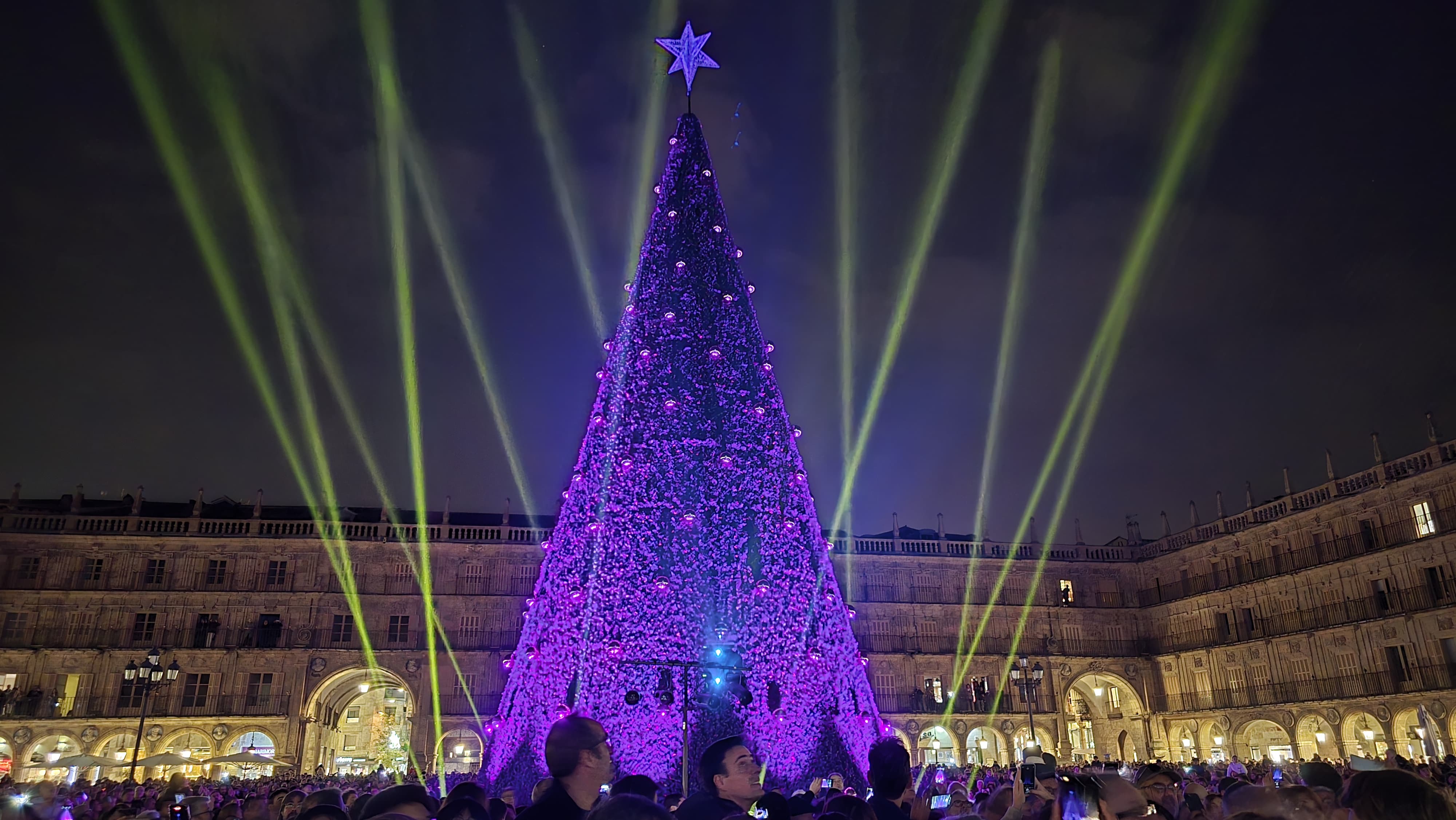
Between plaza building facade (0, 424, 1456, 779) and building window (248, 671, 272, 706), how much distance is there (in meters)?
0.12

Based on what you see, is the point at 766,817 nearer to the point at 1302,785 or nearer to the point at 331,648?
the point at 1302,785

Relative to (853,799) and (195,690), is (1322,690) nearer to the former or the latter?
(853,799)

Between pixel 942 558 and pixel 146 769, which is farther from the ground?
pixel 942 558

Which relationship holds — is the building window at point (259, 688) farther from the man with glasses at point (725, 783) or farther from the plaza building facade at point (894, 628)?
the man with glasses at point (725, 783)

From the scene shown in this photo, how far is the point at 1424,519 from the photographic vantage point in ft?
88.3

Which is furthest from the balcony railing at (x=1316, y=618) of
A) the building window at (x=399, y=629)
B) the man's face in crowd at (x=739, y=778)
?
the building window at (x=399, y=629)

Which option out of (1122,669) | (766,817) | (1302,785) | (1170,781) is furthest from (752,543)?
(1122,669)

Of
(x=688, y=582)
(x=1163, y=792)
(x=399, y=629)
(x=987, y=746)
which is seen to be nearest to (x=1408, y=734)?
(x=987, y=746)

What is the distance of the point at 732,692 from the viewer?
9.53 m

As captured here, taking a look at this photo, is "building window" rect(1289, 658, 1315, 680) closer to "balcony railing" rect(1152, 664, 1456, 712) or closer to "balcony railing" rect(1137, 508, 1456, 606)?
"balcony railing" rect(1152, 664, 1456, 712)

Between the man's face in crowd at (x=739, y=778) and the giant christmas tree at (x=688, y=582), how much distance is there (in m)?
5.82

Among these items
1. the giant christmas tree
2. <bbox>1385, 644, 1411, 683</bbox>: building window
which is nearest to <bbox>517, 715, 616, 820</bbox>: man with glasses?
the giant christmas tree

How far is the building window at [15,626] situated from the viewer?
32062 mm

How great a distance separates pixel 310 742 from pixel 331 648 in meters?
3.56
